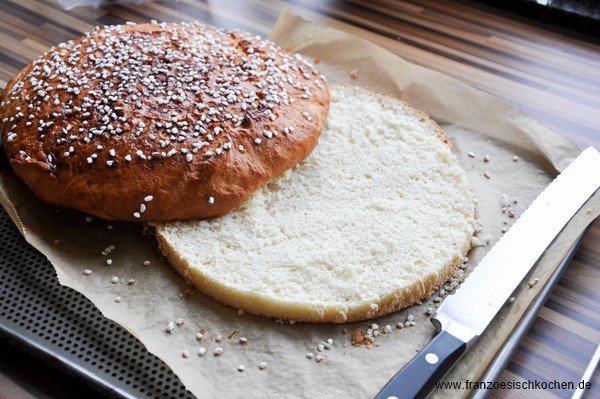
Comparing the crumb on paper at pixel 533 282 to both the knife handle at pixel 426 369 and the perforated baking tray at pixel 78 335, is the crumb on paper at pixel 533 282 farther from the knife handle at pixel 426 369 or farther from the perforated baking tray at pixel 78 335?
the knife handle at pixel 426 369

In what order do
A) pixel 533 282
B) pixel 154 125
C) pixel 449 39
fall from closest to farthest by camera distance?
1. pixel 533 282
2. pixel 154 125
3. pixel 449 39

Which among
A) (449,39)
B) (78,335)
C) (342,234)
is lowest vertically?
(78,335)

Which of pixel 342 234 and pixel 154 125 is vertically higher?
pixel 154 125

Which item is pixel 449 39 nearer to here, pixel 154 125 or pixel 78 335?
pixel 154 125

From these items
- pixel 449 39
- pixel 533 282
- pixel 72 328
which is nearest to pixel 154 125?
pixel 72 328

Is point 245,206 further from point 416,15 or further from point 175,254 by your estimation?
point 416,15

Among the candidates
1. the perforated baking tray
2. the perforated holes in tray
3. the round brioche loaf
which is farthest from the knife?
the round brioche loaf

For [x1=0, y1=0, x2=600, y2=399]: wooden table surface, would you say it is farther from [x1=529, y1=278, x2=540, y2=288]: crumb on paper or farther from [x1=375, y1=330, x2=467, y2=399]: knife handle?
[x1=375, y1=330, x2=467, y2=399]: knife handle
